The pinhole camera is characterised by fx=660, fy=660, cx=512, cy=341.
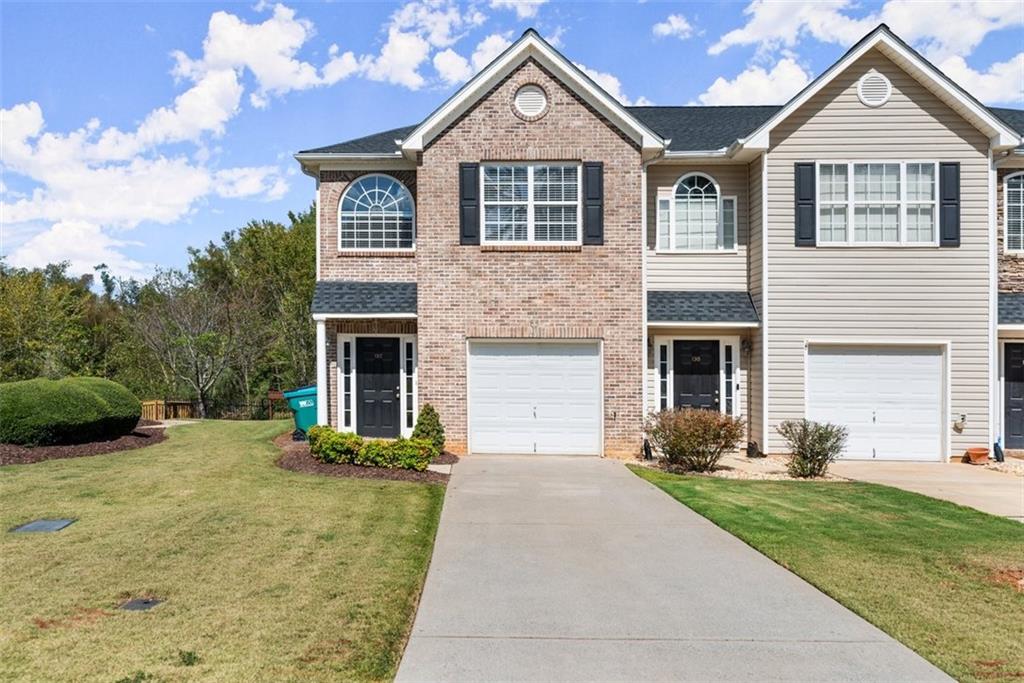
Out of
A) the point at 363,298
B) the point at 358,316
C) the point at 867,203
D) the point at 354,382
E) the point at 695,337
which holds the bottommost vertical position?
the point at 354,382

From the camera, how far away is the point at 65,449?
499 inches

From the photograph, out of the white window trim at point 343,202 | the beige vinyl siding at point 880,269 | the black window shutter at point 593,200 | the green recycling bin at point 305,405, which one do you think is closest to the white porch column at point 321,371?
the green recycling bin at point 305,405

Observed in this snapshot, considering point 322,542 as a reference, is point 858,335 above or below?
above

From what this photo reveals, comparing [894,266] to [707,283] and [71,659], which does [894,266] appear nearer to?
[707,283]

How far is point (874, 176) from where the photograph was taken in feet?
44.3

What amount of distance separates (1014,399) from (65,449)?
64.2 feet

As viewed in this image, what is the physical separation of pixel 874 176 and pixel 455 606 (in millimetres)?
12583

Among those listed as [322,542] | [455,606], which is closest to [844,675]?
[455,606]

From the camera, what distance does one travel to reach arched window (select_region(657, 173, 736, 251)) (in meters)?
14.4

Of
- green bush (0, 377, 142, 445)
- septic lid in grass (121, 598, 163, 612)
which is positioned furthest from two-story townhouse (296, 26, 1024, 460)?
septic lid in grass (121, 598, 163, 612)

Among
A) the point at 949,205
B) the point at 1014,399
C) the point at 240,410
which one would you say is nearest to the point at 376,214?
the point at 949,205

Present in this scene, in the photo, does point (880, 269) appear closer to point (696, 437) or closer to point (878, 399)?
point (878, 399)

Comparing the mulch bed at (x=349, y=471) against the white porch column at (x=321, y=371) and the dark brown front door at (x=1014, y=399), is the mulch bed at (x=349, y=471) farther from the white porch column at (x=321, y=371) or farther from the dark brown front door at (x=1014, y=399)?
the dark brown front door at (x=1014, y=399)

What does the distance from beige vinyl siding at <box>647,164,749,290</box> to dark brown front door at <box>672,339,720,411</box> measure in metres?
1.31
